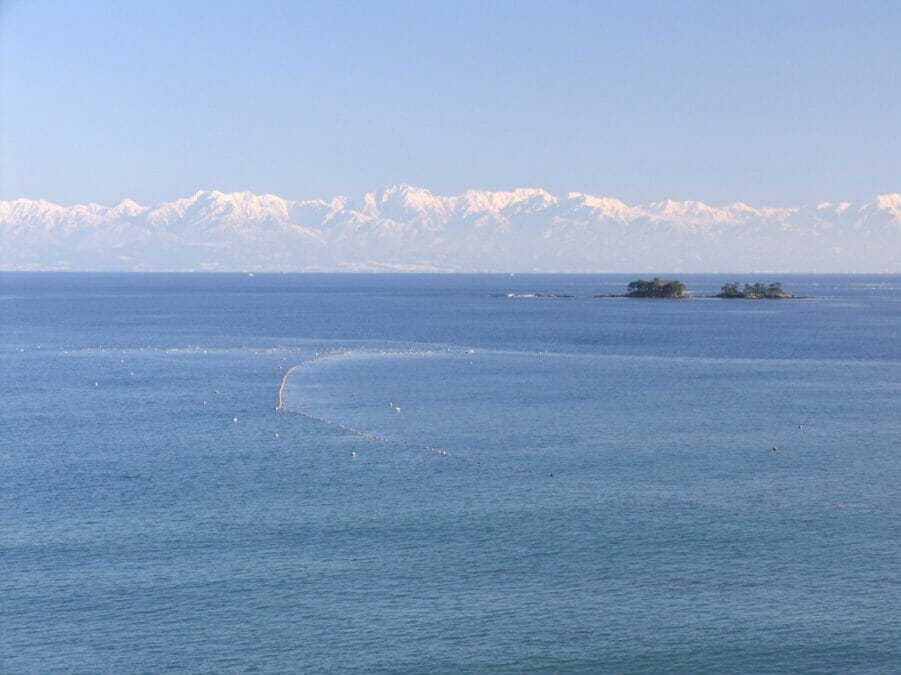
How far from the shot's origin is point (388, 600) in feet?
143

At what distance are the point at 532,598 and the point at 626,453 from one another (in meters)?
27.9

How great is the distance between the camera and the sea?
40062mm

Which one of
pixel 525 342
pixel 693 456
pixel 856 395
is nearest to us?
pixel 693 456

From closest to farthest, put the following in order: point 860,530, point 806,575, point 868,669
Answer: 1. point 868,669
2. point 806,575
3. point 860,530

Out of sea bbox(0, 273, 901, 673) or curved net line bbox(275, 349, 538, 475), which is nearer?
sea bbox(0, 273, 901, 673)

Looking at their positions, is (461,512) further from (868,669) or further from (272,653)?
(868,669)

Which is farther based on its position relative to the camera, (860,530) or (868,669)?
(860,530)

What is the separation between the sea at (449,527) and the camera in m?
40.1

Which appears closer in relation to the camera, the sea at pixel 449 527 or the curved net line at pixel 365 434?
the sea at pixel 449 527

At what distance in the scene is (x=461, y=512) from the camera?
182 ft

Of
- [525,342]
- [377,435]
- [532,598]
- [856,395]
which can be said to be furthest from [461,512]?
[525,342]

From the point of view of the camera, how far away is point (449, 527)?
52781 millimetres

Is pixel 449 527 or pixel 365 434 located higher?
pixel 365 434

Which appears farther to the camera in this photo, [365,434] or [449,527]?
[365,434]
